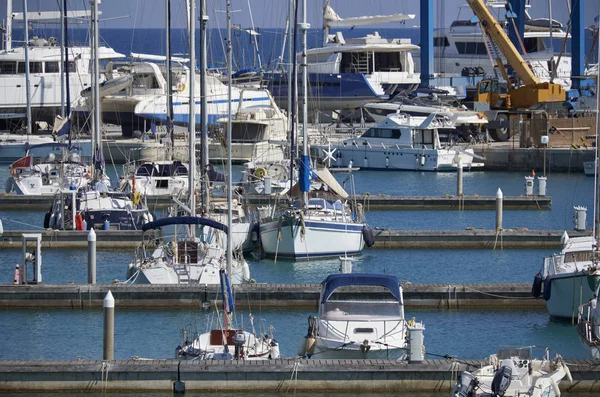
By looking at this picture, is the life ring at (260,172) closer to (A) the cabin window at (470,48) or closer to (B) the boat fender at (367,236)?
(B) the boat fender at (367,236)

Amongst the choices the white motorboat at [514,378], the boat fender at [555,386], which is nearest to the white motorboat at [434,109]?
the white motorboat at [514,378]

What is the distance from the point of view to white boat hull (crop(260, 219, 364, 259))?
31.7 metres

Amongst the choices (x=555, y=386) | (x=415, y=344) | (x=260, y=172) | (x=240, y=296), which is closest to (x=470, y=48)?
(x=260, y=172)

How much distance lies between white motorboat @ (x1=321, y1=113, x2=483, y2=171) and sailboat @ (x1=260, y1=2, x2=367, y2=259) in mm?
21909

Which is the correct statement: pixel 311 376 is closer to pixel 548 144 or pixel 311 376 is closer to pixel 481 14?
pixel 548 144

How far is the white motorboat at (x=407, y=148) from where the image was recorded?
54438mm

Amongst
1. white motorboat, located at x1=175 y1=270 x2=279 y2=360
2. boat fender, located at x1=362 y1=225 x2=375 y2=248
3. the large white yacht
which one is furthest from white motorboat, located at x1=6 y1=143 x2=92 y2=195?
the large white yacht

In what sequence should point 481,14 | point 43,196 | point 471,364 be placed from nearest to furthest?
1. point 471,364
2. point 43,196
3. point 481,14

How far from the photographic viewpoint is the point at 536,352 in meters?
23.2

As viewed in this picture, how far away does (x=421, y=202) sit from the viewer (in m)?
42.3

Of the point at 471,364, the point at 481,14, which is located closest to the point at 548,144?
the point at 481,14

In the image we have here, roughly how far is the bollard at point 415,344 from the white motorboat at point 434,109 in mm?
35611

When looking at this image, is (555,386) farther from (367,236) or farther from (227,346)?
(367,236)

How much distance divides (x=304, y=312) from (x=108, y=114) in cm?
3979
